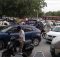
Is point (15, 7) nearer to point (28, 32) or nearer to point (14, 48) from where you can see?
point (28, 32)

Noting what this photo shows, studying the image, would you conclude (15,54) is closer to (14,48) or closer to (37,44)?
(14,48)

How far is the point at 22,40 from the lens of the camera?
36.0 ft

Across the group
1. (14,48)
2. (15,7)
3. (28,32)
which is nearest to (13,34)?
(28,32)

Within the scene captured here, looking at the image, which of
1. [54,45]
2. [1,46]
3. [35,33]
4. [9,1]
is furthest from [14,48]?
[9,1]

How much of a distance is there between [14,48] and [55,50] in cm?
190

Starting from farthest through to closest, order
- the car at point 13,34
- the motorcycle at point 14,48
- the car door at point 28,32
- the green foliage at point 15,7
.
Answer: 1. the green foliage at point 15,7
2. the car door at point 28,32
3. the car at point 13,34
4. the motorcycle at point 14,48

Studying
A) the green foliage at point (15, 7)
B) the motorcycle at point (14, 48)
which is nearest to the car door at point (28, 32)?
the motorcycle at point (14, 48)

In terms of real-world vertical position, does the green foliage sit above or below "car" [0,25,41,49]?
above

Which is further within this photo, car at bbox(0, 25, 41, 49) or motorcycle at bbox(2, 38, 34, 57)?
car at bbox(0, 25, 41, 49)

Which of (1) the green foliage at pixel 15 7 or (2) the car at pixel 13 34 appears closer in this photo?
(2) the car at pixel 13 34

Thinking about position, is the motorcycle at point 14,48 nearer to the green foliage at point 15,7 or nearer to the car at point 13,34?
the car at point 13,34

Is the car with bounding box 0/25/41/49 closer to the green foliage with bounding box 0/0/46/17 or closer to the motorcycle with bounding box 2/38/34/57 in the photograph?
the motorcycle with bounding box 2/38/34/57

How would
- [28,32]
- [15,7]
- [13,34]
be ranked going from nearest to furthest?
1. [13,34]
2. [28,32]
3. [15,7]

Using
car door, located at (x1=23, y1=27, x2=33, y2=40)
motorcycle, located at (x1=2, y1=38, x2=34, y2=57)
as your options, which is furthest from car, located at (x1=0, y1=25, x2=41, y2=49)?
motorcycle, located at (x1=2, y1=38, x2=34, y2=57)
